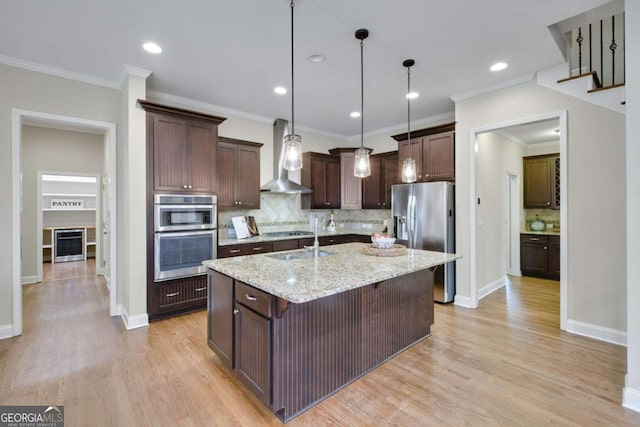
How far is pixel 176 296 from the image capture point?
3.54 m

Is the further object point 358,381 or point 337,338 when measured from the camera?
point 358,381

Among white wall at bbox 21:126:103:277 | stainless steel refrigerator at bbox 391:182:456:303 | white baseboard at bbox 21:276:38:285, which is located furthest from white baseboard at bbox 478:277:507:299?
white baseboard at bbox 21:276:38:285

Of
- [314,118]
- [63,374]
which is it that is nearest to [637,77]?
[314,118]

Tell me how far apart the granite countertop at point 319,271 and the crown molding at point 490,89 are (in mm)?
2357

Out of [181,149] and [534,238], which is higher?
[181,149]

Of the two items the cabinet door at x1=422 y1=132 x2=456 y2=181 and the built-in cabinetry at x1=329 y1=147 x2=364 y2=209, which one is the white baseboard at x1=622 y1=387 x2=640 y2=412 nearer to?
the cabinet door at x1=422 y1=132 x2=456 y2=181

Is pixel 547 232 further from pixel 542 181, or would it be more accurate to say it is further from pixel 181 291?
pixel 181 291

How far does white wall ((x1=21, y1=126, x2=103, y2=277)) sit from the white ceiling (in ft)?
10.3

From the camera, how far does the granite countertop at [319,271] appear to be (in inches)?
65.0

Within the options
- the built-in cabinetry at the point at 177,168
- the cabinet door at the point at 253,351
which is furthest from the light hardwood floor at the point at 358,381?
the built-in cabinetry at the point at 177,168

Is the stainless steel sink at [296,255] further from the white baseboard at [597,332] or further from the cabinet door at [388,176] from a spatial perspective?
the white baseboard at [597,332]

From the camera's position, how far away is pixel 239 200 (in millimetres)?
4441

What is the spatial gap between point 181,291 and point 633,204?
4.23 m

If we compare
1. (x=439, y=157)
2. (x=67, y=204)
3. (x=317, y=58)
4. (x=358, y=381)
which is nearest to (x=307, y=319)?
(x=358, y=381)
